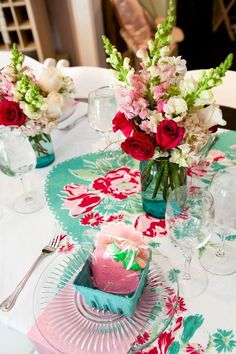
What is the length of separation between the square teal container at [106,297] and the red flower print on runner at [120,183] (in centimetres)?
34

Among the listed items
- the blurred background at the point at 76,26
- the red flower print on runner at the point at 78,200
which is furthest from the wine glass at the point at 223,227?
the blurred background at the point at 76,26

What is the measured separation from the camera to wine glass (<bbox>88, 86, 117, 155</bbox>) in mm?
1055

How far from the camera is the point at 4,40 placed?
256cm

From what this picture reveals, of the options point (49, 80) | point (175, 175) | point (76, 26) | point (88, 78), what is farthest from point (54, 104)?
point (76, 26)

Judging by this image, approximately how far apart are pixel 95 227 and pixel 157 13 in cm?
263

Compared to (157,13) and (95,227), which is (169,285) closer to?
(95,227)

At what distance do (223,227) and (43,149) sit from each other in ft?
1.95

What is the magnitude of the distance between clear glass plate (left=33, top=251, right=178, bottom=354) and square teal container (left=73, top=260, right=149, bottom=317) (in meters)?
0.02

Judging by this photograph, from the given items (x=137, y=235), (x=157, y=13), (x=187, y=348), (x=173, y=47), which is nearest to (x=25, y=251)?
(x=137, y=235)

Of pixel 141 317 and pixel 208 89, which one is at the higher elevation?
pixel 208 89

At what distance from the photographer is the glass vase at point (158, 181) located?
→ 83 cm

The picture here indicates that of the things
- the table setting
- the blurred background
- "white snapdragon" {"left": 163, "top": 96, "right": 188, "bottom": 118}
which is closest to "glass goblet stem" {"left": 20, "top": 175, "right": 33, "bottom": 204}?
the table setting

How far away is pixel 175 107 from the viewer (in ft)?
2.32

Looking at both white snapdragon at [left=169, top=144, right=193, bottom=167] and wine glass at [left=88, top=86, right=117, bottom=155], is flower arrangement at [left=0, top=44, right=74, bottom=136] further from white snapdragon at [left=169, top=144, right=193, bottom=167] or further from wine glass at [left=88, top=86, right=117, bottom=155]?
white snapdragon at [left=169, top=144, right=193, bottom=167]
